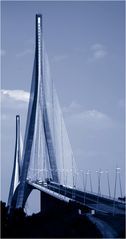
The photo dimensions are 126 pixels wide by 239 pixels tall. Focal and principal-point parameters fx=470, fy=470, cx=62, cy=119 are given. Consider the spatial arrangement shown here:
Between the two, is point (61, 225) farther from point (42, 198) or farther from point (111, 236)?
point (42, 198)

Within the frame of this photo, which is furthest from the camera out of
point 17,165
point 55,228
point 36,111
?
point 17,165

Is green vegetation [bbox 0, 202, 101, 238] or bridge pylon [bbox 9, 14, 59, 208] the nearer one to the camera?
green vegetation [bbox 0, 202, 101, 238]

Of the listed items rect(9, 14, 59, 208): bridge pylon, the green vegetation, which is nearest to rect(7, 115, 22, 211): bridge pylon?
rect(9, 14, 59, 208): bridge pylon

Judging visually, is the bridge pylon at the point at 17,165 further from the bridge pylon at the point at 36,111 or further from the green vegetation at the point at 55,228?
the green vegetation at the point at 55,228

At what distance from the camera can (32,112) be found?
33.6 meters

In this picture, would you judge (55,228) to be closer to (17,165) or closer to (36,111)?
(36,111)

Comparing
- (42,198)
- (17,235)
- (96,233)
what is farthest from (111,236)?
(42,198)

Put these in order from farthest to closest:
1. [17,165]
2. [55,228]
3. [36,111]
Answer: [17,165] < [36,111] < [55,228]

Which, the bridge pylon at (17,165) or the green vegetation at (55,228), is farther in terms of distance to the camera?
the bridge pylon at (17,165)

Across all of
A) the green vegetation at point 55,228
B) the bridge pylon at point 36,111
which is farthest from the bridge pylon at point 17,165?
the green vegetation at point 55,228

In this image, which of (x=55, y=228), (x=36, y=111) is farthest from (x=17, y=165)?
(x=55, y=228)

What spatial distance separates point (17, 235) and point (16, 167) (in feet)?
101

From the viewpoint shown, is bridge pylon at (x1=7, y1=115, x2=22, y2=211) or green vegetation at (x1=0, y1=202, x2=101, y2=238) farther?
bridge pylon at (x1=7, y1=115, x2=22, y2=211)

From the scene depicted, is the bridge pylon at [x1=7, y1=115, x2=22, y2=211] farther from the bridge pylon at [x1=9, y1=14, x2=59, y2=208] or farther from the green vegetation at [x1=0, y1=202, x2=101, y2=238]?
the green vegetation at [x1=0, y1=202, x2=101, y2=238]
